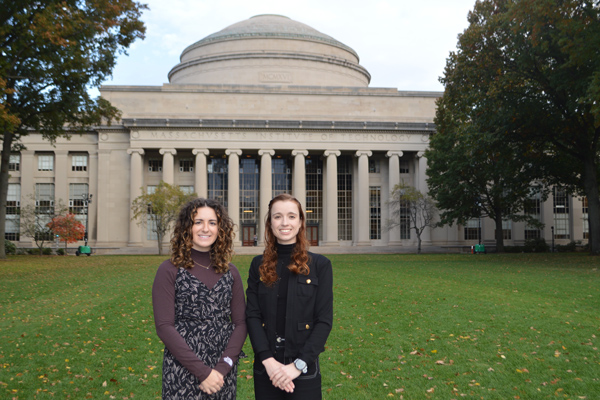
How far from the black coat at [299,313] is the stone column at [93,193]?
60668 mm

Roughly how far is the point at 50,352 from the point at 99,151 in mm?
54725

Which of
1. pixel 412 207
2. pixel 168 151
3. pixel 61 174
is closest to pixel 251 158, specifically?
pixel 168 151

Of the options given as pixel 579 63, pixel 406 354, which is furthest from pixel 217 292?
pixel 579 63

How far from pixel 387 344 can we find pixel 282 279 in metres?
6.44

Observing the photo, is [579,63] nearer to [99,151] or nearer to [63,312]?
[63,312]

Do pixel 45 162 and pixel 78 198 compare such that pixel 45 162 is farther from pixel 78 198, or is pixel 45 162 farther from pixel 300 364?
pixel 300 364

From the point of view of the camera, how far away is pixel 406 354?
9430mm

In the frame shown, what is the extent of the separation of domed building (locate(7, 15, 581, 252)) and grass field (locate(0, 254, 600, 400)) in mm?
42035

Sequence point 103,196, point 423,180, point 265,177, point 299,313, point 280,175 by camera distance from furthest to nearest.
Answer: point 280,175
point 423,180
point 103,196
point 265,177
point 299,313

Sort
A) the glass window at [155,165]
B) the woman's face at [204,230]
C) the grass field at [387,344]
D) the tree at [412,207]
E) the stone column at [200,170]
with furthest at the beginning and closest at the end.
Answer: the glass window at [155,165] < the stone column at [200,170] < the tree at [412,207] < the grass field at [387,344] < the woman's face at [204,230]

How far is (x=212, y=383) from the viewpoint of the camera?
13.2 feet

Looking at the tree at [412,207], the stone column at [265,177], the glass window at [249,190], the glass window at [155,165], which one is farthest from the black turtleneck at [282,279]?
the glass window at [155,165]

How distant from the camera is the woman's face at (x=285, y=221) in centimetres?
439

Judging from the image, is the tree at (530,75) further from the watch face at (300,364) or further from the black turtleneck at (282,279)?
the watch face at (300,364)
